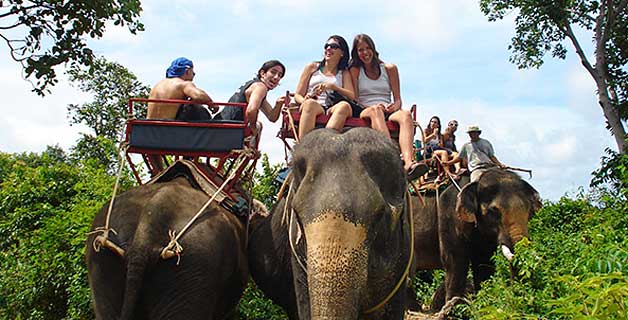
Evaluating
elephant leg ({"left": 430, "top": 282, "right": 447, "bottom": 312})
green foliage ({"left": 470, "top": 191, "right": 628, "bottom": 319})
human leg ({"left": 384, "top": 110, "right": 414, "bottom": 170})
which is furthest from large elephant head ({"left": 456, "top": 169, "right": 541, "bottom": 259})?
human leg ({"left": 384, "top": 110, "right": 414, "bottom": 170})

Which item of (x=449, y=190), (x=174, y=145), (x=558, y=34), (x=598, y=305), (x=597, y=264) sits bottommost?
→ (x=598, y=305)

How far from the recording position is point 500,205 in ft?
29.6

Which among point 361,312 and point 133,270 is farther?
point 133,270

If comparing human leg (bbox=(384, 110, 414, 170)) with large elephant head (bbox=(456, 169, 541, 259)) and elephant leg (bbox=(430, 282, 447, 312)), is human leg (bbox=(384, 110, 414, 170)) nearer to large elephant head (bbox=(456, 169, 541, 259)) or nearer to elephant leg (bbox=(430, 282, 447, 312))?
large elephant head (bbox=(456, 169, 541, 259))

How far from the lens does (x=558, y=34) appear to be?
16.0 meters

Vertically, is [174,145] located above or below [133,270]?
above

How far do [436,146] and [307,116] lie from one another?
714cm

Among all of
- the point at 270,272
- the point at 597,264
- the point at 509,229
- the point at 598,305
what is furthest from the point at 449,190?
the point at 598,305

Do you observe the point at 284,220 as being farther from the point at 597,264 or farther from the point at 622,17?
the point at 622,17

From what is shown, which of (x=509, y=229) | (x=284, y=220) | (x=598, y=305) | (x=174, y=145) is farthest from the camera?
(x=509, y=229)

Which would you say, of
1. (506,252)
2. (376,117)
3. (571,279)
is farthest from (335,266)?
(506,252)

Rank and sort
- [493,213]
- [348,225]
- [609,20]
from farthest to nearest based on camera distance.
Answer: [609,20] → [493,213] → [348,225]

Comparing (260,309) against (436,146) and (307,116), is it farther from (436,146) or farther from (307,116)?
(436,146)

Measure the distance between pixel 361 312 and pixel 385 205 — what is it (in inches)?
26.3
